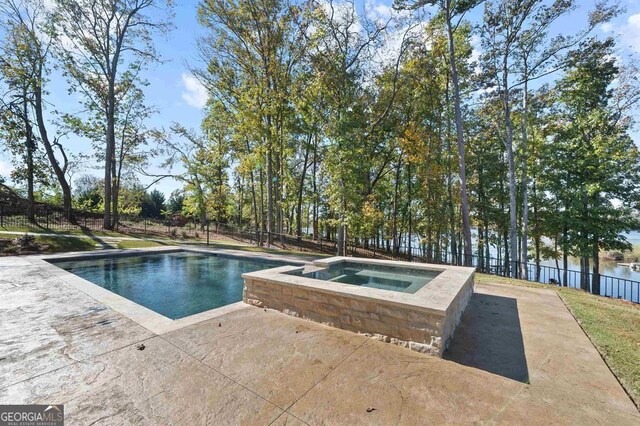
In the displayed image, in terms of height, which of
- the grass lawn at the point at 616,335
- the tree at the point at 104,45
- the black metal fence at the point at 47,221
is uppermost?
the tree at the point at 104,45

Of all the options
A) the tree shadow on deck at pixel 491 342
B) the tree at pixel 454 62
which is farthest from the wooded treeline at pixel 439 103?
the tree shadow on deck at pixel 491 342

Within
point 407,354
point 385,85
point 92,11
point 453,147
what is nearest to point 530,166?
point 453,147

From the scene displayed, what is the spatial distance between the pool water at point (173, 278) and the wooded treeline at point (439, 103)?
490cm

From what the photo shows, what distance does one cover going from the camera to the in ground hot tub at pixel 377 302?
9.43ft

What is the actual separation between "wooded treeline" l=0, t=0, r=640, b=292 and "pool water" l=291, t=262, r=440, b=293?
455cm

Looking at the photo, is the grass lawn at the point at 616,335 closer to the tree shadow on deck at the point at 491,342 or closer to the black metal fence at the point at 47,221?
the tree shadow on deck at the point at 491,342

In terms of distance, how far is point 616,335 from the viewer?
344cm

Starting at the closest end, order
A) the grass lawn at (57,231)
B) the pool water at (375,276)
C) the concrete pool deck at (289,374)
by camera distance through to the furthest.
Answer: the concrete pool deck at (289,374)
the pool water at (375,276)
the grass lawn at (57,231)

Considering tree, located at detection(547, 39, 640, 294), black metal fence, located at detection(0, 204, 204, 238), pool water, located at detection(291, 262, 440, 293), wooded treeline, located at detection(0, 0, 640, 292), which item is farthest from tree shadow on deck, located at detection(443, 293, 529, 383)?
black metal fence, located at detection(0, 204, 204, 238)

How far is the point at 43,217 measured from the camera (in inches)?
655

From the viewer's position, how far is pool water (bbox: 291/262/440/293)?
4598 millimetres

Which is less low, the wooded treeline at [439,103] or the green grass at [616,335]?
the wooded treeline at [439,103]

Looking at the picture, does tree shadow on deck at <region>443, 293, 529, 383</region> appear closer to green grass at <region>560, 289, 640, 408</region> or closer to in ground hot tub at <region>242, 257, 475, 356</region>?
in ground hot tub at <region>242, 257, 475, 356</region>

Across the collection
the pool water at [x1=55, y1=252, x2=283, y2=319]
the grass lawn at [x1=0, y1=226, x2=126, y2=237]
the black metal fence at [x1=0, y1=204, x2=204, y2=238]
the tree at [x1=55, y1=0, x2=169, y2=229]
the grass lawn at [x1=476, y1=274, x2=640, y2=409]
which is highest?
the tree at [x1=55, y1=0, x2=169, y2=229]
